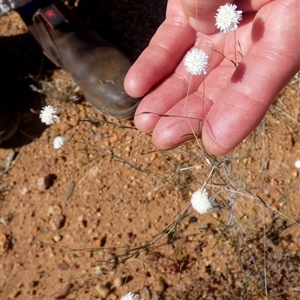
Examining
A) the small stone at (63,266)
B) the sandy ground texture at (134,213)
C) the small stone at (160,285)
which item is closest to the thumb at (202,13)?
the sandy ground texture at (134,213)

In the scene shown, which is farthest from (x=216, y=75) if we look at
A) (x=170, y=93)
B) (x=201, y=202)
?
(x=201, y=202)

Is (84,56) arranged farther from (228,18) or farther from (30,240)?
(228,18)

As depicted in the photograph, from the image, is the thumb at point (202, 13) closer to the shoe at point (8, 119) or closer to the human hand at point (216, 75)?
the human hand at point (216, 75)

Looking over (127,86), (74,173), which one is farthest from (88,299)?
(127,86)

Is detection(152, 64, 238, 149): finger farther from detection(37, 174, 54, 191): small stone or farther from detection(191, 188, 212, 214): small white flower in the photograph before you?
detection(37, 174, 54, 191): small stone

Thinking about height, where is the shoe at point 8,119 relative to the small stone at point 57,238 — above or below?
above

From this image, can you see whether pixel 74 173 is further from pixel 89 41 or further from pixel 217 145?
pixel 217 145

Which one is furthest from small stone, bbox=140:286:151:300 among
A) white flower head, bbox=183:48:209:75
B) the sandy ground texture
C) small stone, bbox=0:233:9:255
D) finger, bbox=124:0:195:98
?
white flower head, bbox=183:48:209:75
